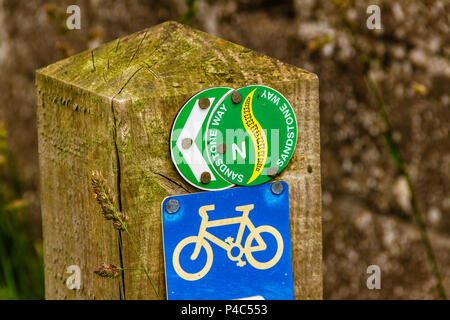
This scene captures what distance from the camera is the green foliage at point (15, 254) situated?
2057mm

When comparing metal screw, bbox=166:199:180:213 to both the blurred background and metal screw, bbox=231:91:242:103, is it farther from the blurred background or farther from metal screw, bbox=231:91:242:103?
the blurred background

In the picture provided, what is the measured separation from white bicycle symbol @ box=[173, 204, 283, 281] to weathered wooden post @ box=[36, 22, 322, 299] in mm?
45

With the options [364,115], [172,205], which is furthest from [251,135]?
[364,115]

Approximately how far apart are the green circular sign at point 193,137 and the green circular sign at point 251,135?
14 millimetres

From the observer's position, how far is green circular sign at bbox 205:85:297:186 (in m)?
1.10

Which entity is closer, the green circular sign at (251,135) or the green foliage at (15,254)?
the green circular sign at (251,135)

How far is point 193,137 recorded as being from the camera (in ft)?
3.52

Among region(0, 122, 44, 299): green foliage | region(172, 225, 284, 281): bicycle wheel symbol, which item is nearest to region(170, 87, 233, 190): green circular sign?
region(172, 225, 284, 281): bicycle wheel symbol

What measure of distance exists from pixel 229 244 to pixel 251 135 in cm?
23

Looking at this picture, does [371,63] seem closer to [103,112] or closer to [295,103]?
[295,103]

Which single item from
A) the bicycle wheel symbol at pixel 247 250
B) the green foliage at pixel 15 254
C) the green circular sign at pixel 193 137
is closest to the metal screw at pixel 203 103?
the green circular sign at pixel 193 137

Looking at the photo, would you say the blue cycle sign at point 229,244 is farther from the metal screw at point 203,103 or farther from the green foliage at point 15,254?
the green foliage at point 15,254

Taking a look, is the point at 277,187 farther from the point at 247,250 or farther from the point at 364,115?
the point at 364,115

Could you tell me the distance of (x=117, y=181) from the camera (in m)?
1.05
